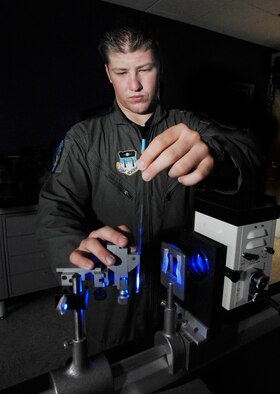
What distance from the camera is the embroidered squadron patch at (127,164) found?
1005 mm

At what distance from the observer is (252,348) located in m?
0.64

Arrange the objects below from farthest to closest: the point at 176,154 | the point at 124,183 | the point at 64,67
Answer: the point at 64,67, the point at 124,183, the point at 176,154

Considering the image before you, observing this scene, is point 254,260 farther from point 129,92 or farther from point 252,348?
point 129,92

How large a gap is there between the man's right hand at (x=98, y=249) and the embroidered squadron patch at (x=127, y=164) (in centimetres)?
48

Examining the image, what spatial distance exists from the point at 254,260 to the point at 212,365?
0.76ft

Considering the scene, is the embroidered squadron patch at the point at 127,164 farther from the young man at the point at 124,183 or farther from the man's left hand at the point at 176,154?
the man's left hand at the point at 176,154

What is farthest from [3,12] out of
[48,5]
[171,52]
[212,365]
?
[212,365]

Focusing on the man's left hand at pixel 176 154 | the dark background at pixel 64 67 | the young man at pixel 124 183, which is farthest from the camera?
the dark background at pixel 64 67

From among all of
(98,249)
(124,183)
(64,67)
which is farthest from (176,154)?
(64,67)

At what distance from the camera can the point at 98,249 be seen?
484 millimetres

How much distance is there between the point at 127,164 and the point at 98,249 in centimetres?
57

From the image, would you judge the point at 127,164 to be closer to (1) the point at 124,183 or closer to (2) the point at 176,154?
(1) the point at 124,183

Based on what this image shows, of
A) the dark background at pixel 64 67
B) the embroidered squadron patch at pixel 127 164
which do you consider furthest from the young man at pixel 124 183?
the dark background at pixel 64 67

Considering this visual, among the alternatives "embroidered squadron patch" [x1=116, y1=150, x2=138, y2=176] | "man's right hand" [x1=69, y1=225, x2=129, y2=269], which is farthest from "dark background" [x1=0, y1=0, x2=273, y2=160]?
"man's right hand" [x1=69, y1=225, x2=129, y2=269]
